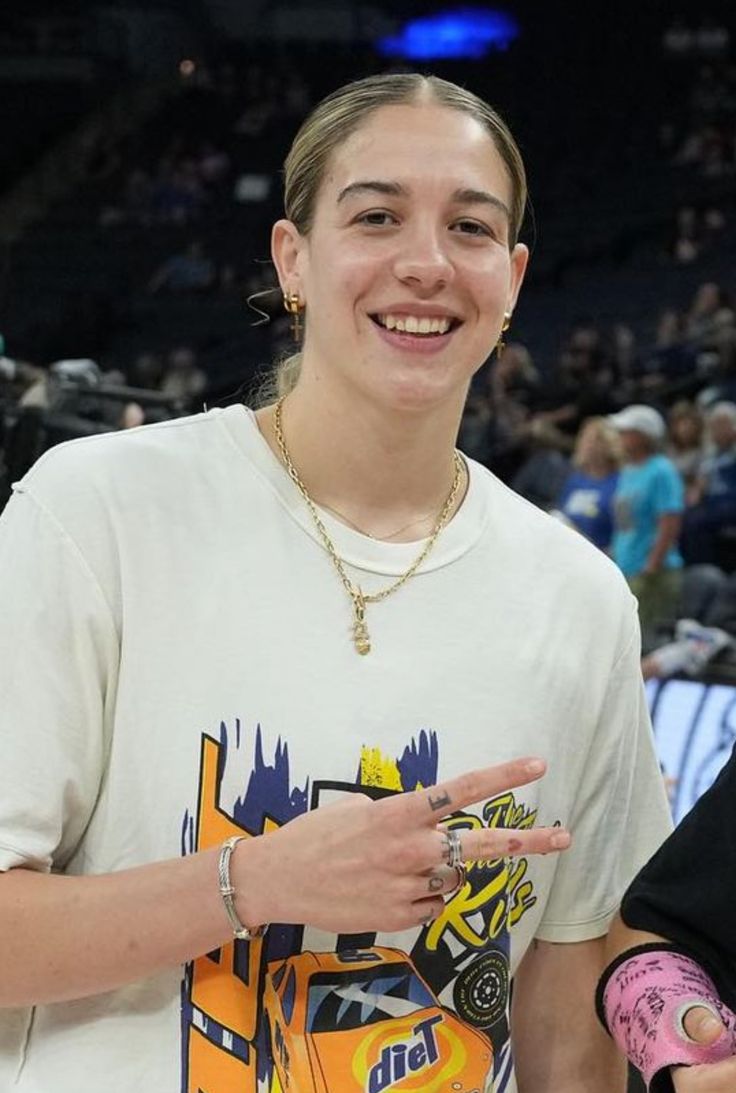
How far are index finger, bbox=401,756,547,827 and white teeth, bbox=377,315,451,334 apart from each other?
43cm

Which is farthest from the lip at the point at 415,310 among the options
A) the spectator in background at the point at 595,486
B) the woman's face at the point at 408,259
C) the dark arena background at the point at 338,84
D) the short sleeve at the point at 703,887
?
the dark arena background at the point at 338,84

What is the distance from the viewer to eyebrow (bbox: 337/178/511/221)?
5.42 feet

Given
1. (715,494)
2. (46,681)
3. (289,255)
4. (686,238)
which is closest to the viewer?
(46,681)

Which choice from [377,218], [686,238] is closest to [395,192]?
[377,218]

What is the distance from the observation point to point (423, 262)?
1623 millimetres

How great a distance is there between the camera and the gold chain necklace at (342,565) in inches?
65.4

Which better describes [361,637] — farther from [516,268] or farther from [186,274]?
[186,274]

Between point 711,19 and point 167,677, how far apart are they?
16443 millimetres

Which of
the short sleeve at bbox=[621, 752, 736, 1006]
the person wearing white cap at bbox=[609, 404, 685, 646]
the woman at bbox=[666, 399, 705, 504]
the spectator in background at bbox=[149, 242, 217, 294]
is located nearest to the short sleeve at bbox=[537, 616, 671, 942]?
the short sleeve at bbox=[621, 752, 736, 1006]

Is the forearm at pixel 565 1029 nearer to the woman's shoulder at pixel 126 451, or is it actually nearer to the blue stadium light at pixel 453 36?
the woman's shoulder at pixel 126 451

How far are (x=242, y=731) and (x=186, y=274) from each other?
1266cm

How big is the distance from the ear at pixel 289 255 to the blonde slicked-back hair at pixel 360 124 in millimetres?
10

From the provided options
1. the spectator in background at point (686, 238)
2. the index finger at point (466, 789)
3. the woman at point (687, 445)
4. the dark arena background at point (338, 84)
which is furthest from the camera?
the spectator in background at point (686, 238)

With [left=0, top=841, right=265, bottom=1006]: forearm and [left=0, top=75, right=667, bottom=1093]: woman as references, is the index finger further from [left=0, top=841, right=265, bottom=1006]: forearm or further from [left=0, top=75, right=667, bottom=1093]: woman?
[left=0, top=841, right=265, bottom=1006]: forearm
